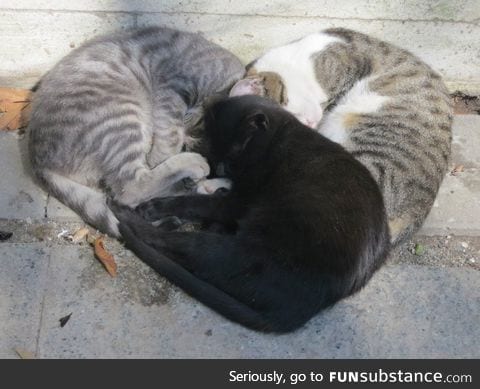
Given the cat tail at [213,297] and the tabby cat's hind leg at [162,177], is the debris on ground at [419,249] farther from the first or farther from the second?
the tabby cat's hind leg at [162,177]

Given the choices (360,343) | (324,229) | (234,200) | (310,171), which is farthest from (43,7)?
(360,343)

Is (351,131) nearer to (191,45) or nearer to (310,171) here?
(310,171)

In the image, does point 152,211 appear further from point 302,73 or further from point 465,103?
point 465,103

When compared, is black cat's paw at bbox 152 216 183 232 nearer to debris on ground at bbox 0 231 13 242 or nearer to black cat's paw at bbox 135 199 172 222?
black cat's paw at bbox 135 199 172 222

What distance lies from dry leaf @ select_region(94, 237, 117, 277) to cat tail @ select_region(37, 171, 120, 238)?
76mm

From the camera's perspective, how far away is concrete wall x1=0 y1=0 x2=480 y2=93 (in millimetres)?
3836

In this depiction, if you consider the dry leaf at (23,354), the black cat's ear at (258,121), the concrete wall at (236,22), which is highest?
the concrete wall at (236,22)

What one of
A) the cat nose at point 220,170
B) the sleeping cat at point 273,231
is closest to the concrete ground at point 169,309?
the sleeping cat at point 273,231

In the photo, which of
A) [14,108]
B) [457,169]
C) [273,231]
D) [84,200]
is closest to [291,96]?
[457,169]

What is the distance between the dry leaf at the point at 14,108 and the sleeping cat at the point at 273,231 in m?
1.16

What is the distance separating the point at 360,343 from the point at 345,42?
6.31 feet

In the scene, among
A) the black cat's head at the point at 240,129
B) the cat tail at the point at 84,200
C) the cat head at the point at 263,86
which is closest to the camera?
the cat tail at the point at 84,200

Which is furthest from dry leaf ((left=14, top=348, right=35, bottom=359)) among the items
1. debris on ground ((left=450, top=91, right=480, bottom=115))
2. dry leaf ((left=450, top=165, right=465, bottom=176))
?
debris on ground ((left=450, top=91, right=480, bottom=115))

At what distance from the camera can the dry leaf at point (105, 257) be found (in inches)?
122
